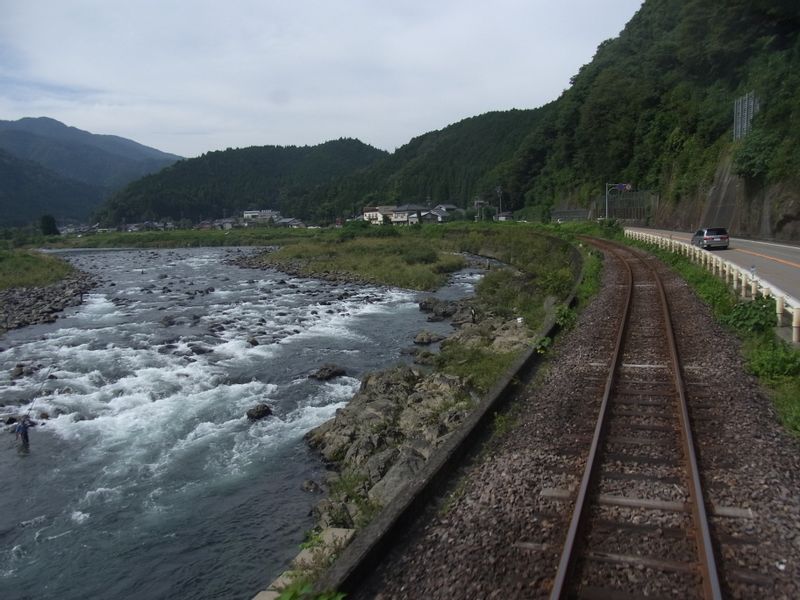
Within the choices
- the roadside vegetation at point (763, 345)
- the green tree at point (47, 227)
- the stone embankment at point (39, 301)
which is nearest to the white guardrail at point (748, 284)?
the roadside vegetation at point (763, 345)

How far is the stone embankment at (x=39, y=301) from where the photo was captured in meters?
29.4

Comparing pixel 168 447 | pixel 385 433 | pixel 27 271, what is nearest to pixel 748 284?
pixel 385 433

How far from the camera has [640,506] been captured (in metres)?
5.77

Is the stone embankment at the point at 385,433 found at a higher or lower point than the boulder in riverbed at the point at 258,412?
higher

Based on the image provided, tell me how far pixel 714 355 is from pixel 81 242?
4856 inches

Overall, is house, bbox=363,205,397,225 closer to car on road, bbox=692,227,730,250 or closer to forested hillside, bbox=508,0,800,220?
forested hillside, bbox=508,0,800,220

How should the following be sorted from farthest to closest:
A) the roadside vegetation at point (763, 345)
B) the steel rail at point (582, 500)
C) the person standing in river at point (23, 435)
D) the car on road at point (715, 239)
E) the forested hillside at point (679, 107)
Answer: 1. the forested hillside at point (679, 107)
2. the car on road at point (715, 239)
3. the person standing in river at point (23, 435)
4. the roadside vegetation at point (763, 345)
5. the steel rail at point (582, 500)

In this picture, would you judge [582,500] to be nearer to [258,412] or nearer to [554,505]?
[554,505]

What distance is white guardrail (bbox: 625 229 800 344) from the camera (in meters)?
11.0

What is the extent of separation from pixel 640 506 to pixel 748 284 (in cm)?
1140

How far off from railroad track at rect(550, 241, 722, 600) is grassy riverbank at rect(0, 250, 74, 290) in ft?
156

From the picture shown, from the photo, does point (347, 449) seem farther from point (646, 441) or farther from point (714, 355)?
point (714, 355)

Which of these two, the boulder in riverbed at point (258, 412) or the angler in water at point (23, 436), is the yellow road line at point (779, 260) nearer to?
the boulder in riverbed at point (258, 412)

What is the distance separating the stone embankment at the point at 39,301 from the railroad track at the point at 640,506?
94.5ft
